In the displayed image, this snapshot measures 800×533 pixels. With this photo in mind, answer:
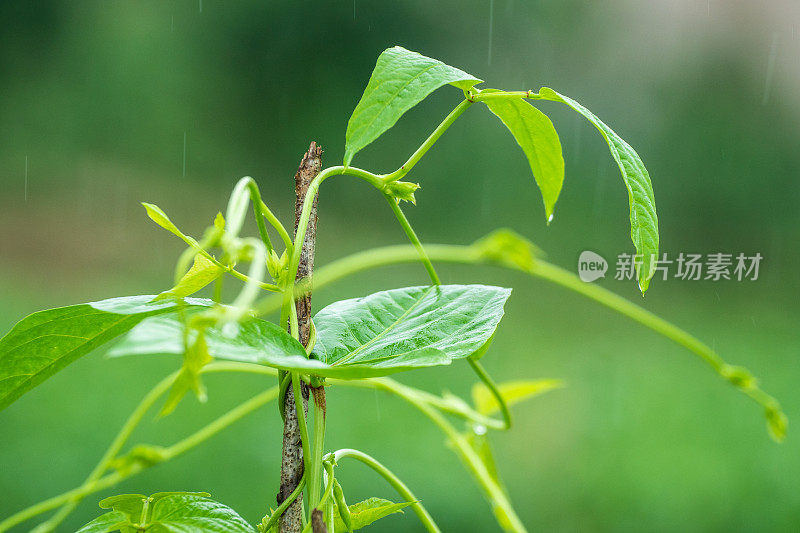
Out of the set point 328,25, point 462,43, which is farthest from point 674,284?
point 328,25

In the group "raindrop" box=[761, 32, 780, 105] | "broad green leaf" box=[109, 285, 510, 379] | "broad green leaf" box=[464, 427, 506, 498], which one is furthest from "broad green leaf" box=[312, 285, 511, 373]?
"raindrop" box=[761, 32, 780, 105]

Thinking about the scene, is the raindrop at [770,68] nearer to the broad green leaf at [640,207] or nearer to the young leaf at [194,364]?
the broad green leaf at [640,207]

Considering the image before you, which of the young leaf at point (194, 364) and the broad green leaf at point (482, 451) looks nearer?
the young leaf at point (194, 364)

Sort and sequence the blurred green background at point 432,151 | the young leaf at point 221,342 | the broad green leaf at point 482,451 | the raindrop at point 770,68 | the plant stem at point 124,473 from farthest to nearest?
the raindrop at point 770,68
the blurred green background at point 432,151
the broad green leaf at point 482,451
the plant stem at point 124,473
the young leaf at point 221,342

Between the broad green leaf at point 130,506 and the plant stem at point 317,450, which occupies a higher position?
the plant stem at point 317,450

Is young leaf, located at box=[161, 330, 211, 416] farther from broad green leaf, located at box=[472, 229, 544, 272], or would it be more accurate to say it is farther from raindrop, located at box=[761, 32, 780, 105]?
raindrop, located at box=[761, 32, 780, 105]

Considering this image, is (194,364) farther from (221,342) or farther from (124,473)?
(124,473)

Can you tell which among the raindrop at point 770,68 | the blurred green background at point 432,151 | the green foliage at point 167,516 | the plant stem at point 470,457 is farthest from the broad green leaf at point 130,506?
the raindrop at point 770,68
